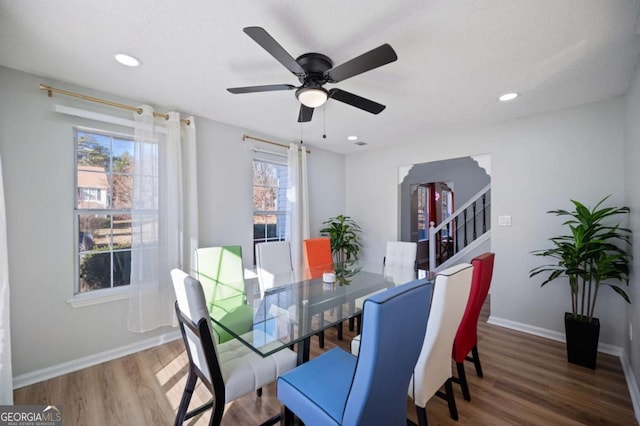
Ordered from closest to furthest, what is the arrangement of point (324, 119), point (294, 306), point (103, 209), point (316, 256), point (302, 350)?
1. point (302, 350)
2. point (294, 306)
3. point (103, 209)
4. point (324, 119)
5. point (316, 256)

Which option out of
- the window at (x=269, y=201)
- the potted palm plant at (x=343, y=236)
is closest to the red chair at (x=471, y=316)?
the potted palm plant at (x=343, y=236)

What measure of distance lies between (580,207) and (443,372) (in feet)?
7.01

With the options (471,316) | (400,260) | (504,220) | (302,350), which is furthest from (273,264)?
(504,220)

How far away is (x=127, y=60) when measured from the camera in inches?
80.1

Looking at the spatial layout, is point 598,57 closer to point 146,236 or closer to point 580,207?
point 580,207

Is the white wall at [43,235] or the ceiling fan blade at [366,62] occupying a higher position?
the ceiling fan blade at [366,62]

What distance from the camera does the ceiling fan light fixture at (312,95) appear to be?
1.86 m

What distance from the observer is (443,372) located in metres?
1.65

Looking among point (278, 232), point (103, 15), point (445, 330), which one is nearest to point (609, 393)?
point (445, 330)

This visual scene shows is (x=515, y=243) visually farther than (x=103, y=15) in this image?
Yes

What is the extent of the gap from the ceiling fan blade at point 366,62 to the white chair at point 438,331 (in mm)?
1233

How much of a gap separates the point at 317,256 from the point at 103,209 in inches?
89.7

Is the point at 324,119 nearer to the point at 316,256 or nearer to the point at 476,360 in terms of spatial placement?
the point at 316,256

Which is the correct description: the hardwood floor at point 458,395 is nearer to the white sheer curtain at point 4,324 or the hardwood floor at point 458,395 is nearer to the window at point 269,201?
the white sheer curtain at point 4,324
